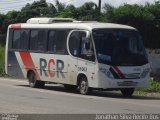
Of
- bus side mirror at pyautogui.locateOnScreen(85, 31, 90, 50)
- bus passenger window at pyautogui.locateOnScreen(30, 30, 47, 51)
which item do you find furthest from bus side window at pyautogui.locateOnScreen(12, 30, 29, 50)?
bus side mirror at pyautogui.locateOnScreen(85, 31, 90, 50)

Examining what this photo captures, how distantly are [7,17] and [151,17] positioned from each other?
2762 cm

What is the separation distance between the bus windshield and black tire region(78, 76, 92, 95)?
130 centimetres

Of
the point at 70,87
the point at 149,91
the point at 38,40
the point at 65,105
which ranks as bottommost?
the point at 149,91

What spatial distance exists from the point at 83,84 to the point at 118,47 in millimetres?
2016

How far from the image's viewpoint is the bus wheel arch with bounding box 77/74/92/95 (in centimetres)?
2278

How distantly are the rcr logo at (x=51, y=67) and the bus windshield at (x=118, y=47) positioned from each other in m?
2.56

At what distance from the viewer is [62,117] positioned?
14617mm

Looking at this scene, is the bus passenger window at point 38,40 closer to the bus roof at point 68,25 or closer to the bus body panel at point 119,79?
the bus roof at point 68,25

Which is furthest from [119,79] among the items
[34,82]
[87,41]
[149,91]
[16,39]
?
[16,39]

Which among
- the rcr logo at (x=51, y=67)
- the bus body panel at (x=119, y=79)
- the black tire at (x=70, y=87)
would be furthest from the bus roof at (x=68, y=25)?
the black tire at (x=70, y=87)

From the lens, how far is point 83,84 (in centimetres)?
2308

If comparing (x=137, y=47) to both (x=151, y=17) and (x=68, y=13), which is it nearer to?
(x=151, y=17)

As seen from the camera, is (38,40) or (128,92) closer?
(128,92)

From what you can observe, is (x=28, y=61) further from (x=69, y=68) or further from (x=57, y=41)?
(x=69, y=68)
